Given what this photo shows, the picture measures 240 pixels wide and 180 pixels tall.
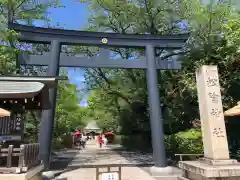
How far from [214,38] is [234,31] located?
7.04 feet

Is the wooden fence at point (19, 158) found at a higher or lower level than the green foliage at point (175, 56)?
lower

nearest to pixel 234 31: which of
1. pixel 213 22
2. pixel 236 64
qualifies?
pixel 236 64

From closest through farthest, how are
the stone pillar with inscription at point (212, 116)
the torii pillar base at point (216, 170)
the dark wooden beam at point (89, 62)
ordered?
the torii pillar base at point (216, 170) → the stone pillar with inscription at point (212, 116) → the dark wooden beam at point (89, 62)

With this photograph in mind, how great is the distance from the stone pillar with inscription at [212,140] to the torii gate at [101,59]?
9.80 feet

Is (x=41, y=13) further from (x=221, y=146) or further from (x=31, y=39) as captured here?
(x=221, y=146)

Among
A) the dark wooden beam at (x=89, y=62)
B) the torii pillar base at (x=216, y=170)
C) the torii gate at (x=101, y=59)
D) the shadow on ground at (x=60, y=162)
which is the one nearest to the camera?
the torii pillar base at (x=216, y=170)

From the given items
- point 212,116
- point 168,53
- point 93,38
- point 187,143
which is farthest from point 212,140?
point 168,53

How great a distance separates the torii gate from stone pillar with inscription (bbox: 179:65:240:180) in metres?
2.99

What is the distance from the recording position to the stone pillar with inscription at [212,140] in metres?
6.80

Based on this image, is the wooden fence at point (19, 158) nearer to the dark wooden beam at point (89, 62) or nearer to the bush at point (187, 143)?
the dark wooden beam at point (89, 62)

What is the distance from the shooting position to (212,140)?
7621 mm

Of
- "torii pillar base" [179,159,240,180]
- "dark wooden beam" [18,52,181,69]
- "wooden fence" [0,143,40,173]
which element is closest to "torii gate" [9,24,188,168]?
"dark wooden beam" [18,52,181,69]

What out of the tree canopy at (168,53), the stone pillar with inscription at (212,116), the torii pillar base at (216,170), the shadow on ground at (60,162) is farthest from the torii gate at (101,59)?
the torii pillar base at (216,170)

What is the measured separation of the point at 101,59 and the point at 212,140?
6.86 meters
